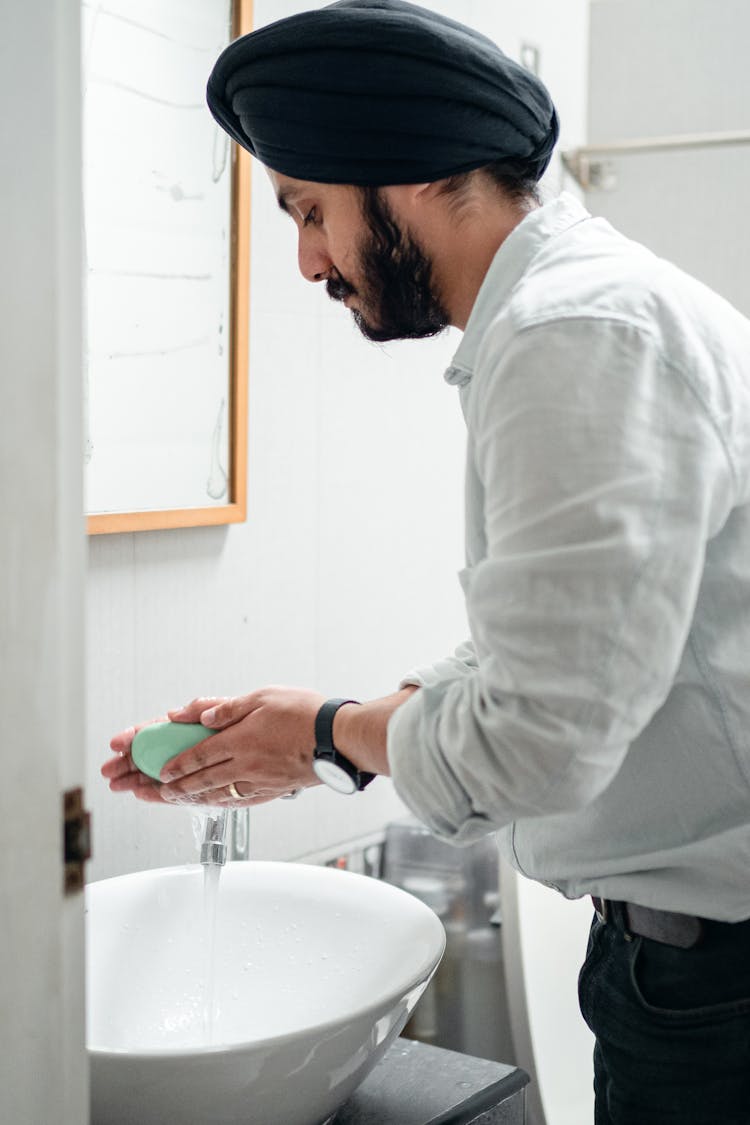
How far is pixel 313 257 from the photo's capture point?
40.1 inches

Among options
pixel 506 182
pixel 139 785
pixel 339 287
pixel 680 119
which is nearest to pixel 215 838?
pixel 139 785

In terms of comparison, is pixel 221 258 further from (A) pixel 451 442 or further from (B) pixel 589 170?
(B) pixel 589 170

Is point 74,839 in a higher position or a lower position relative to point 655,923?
higher

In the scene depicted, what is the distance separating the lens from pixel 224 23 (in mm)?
1453

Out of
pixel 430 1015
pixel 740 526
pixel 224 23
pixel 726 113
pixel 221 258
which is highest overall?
pixel 726 113

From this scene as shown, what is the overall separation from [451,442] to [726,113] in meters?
1.12

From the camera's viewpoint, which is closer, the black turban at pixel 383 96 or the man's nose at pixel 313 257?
the black turban at pixel 383 96

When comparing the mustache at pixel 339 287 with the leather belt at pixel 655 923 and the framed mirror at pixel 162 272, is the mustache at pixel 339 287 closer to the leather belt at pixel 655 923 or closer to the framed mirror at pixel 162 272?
the framed mirror at pixel 162 272

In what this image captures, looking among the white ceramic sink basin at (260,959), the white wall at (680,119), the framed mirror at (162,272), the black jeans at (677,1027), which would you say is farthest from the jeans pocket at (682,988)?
the white wall at (680,119)

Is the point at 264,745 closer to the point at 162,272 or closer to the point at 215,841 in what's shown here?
the point at 215,841

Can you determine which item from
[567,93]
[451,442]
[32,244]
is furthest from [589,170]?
[32,244]

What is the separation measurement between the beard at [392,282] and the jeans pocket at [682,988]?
504 millimetres

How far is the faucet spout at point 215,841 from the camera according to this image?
120 cm

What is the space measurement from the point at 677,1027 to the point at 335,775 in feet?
0.98
